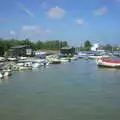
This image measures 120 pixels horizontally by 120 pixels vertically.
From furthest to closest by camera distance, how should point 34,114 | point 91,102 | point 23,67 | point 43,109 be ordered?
point 23,67, point 91,102, point 43,109, point 34,114

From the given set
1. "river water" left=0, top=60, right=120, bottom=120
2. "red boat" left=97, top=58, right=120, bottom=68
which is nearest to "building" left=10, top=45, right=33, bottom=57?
"red boat" left=97, top=58, right=120, bottom=68

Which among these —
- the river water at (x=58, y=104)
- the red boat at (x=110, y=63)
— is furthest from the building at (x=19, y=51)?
the river water at (x=58, y=104)

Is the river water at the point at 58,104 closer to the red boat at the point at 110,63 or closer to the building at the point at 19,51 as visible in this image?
the red boat at the point at 110,63

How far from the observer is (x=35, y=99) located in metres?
23.8

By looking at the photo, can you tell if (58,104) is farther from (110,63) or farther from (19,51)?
(19,51)

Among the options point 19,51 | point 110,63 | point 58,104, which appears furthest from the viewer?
point 19,51

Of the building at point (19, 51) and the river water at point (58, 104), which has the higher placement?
the building at point (19, 51)

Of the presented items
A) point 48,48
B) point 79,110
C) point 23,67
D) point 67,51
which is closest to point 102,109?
point 79,110

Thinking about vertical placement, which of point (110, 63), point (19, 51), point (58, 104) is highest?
point (19, 51)

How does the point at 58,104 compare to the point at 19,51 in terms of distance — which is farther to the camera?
the point at 19,51

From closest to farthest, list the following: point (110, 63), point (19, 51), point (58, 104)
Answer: point (58, 104)
point (110, 63)
point (19, 51)

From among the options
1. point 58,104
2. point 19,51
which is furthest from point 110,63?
point 58,104

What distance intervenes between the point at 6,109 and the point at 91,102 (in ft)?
18.7

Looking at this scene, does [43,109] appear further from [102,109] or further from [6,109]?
[102,109]
